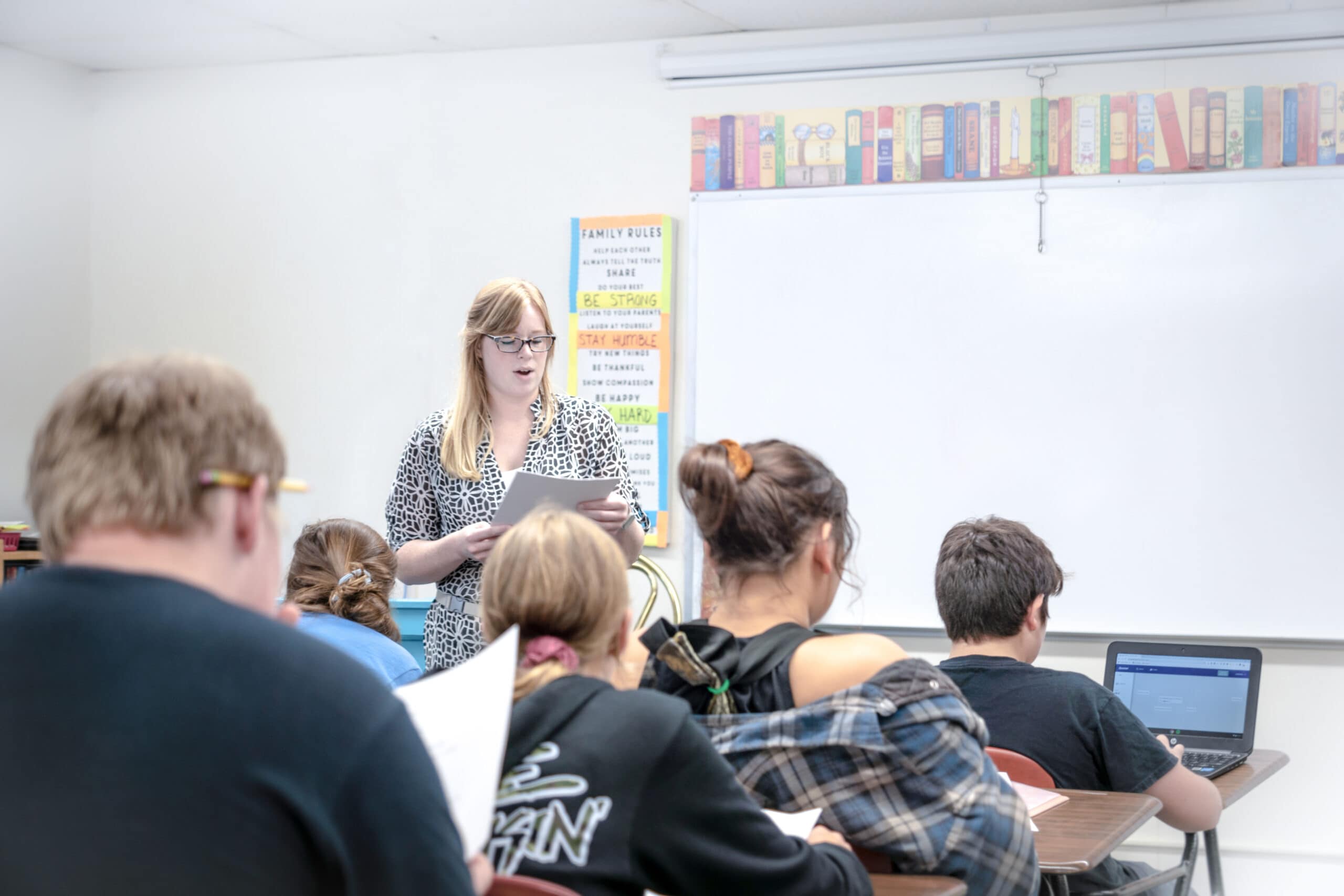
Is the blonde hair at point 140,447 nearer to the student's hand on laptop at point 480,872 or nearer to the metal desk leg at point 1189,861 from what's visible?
the student's hand on laptop at point 480,872

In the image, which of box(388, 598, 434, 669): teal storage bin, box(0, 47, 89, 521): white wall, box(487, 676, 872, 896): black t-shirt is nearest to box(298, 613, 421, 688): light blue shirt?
box(487, 676, 872, 896): black t-shirt

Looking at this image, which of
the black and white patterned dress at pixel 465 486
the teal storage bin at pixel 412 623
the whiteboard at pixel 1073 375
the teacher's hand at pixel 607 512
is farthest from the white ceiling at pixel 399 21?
the teacher's hand at pixel 607 512

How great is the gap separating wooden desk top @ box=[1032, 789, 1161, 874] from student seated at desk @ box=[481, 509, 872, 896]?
450mm

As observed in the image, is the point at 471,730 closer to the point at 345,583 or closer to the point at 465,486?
the point at 345,583

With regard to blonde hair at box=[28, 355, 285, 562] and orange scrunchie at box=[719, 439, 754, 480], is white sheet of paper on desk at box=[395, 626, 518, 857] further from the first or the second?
orange scrunchie at box=[719, 439, 754, 480]

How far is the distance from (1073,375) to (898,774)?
7.98 feet

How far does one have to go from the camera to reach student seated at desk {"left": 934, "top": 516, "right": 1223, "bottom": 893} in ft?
6.59

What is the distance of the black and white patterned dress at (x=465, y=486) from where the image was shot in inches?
96.3

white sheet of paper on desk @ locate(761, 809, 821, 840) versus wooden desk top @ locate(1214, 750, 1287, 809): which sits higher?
white sheet of paper on desk @ locate(761, 809, 821, 840)

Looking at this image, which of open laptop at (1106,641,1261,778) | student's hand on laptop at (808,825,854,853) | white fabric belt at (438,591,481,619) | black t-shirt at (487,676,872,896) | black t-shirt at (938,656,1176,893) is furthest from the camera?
open laptop at (1106,641,1261,778)

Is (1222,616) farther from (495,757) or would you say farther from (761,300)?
(495,757)

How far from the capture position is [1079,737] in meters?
2.02

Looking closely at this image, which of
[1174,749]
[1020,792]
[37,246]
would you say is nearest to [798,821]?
[1020,792]

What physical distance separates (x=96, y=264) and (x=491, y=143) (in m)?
1.60
